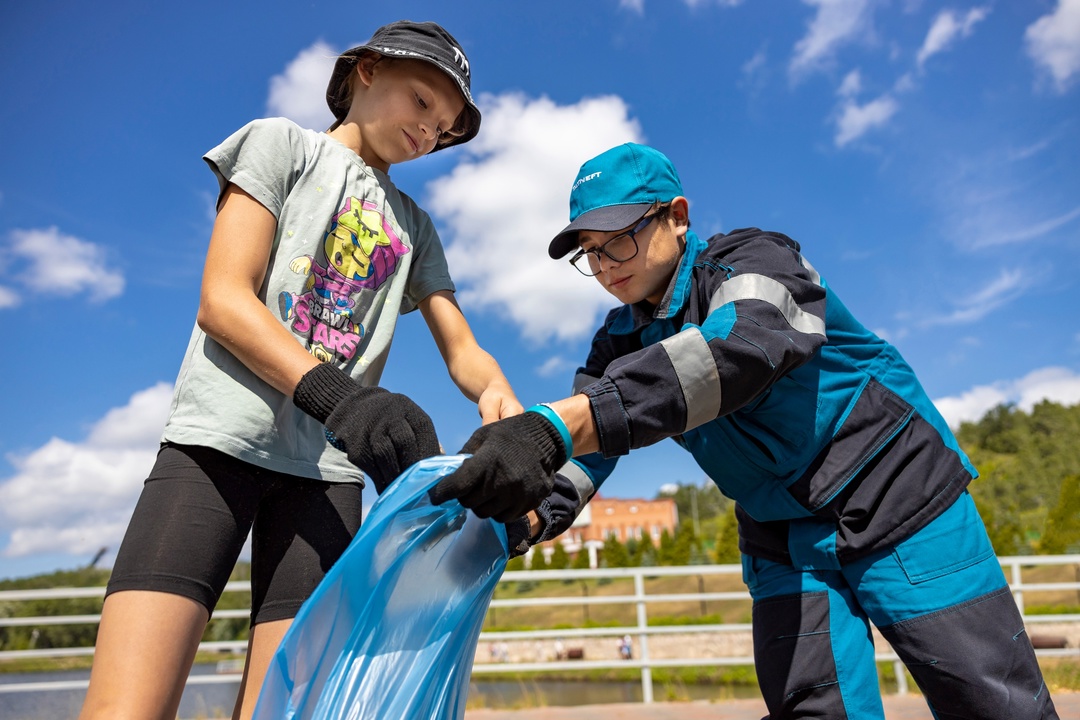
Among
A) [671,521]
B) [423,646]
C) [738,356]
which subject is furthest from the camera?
[671,521]

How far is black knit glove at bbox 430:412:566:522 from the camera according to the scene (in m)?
1.16

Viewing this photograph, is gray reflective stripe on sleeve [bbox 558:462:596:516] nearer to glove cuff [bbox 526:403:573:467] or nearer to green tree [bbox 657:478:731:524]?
glove cuff [bbox 526:403:573:467]

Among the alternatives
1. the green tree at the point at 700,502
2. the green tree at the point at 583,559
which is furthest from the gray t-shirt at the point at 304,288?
the green tree at the point at 700,502

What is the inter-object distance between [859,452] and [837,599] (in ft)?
1.18

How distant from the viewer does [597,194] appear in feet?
6.39

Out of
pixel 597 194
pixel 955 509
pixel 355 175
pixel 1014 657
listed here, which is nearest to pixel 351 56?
pixel 355 175

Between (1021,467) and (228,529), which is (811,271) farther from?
(1021,467)

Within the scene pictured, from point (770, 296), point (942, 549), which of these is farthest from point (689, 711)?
point (770, 296)

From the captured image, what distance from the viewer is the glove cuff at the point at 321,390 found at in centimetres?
135

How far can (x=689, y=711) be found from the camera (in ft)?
16.2

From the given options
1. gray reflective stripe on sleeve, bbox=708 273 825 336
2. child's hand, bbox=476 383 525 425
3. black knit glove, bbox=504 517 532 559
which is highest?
gray reflective stripe on sleeve, bbox=708 273 825 336

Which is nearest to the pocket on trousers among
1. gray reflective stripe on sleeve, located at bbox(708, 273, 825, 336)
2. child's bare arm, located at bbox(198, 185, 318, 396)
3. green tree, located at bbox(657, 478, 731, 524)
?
gray reflective stripe on sleeve, located at bbox(708, 273, 825, 336)

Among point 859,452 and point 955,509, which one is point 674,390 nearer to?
point 859,452

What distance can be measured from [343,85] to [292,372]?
3.02 ft
